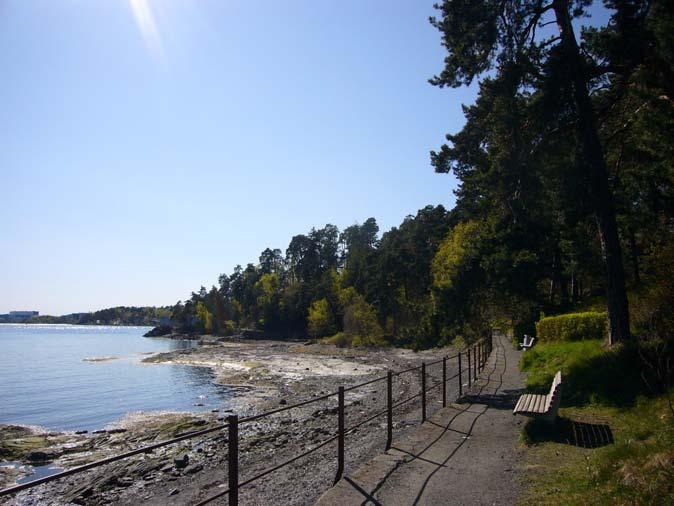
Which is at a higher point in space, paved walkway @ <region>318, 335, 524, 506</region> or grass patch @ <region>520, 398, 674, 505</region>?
grass patch @ <region>520, 398, 674, 505</region>

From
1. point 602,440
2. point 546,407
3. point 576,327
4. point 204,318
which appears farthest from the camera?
point 204,318

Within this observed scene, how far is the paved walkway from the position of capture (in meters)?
6.08

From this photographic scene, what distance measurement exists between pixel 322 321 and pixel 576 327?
66915mm

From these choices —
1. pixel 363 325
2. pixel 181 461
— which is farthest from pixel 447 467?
pixel 363 325

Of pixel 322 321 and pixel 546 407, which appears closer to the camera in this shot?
pixel 546 407

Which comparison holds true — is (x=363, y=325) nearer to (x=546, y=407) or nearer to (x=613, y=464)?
(x=546, y=407)

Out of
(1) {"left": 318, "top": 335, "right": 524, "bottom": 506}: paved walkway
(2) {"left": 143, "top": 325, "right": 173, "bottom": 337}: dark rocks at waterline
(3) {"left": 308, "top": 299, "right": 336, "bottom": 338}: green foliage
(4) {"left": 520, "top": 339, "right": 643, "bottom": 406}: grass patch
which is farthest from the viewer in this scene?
(2) {"left": 143, "top": 325, "right": 173, "bottom": 337}: dark rocks at waterline

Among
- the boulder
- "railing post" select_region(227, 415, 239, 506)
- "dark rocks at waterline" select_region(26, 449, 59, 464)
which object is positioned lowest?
"dark rocks at waterline" select_region(26, 449, 59, 464)

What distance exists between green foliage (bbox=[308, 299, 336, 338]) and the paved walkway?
72.9 meters

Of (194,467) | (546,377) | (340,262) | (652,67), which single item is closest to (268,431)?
(194,467)

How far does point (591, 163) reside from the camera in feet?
42.4

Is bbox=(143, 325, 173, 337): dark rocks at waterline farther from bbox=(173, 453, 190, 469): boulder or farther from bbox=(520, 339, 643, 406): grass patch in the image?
bbox=(520, 339, 643, 406): grass patch

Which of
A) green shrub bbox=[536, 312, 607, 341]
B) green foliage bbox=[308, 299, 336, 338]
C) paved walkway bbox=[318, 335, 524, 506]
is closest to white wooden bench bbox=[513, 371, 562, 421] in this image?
paved walkway bbox=[318, 335, 524, 506]

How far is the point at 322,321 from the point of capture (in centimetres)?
8381
